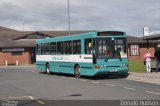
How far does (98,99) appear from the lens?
1481 centimetres

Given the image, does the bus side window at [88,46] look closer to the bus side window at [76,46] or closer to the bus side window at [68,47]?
the bus side window at [76,46]

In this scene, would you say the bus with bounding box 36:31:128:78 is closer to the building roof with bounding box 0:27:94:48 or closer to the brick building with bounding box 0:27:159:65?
the brick building with bounding box 0:27:159:65

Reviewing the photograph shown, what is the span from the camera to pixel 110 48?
2461 centimetres

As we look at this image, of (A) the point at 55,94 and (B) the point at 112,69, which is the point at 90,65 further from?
(A) the point at 55,94

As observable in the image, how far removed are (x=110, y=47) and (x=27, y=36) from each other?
53.9 meters

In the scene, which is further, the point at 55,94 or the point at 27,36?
the point at 27,36

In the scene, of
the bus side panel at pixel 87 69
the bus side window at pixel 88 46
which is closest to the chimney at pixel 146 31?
the bus side panel at pixel 87 69

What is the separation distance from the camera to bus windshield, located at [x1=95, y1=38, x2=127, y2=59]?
24.3m

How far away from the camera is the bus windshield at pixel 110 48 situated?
958 inches

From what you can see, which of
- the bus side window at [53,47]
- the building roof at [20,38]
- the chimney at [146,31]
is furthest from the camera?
the building roof at [20,38]

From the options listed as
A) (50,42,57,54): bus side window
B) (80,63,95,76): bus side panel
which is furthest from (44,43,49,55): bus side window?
(80,63,95,76): bus side panel

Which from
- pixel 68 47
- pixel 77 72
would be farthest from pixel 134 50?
pixel 77 72

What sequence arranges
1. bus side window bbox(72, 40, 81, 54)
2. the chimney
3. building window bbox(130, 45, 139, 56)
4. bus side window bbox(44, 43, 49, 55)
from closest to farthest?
bus side window bbox(72, 40, 81, 54) < bus side window bbox(44, 43, 49, 55) < the chimney < building window bbox(130, 45, 139, 56)

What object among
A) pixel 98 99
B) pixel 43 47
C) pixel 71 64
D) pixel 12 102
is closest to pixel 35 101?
pixel 12 102
